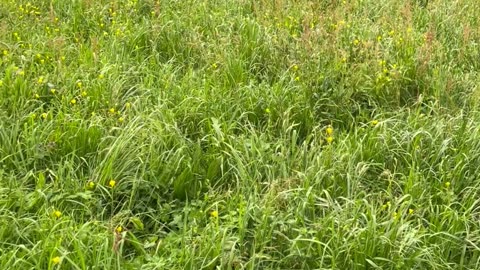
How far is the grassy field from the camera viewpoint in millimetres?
2895

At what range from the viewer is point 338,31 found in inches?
200

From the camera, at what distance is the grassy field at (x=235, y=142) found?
289 centimetres

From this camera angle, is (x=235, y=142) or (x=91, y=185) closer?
(x=91, y=185)

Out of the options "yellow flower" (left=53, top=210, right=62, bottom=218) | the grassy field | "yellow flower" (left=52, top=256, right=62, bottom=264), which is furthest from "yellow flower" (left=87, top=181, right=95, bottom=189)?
"yellow flower" (left=52, top=256, right=62, bottom=264)

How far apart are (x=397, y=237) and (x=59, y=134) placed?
200cm

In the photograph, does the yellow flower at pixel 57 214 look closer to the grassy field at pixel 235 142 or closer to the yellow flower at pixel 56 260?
the grassy field at pixel 235 142

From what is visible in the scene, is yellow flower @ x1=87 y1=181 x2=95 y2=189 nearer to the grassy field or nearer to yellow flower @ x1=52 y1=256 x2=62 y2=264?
the grassy field

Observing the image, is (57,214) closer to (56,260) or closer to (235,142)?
(56,260)

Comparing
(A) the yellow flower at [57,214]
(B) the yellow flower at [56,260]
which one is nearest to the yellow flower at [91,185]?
(A) the yellow flower at [57,214]

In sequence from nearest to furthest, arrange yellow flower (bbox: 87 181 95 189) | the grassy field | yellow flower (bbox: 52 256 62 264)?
1. yellow flower (bbox: 52 256 62 264)
2. the grassy field
3. yellow flower (bbox: 87 181 95 189)

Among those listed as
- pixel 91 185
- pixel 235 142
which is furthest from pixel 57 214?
pixel 235 142

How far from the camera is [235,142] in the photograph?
370 centimetres

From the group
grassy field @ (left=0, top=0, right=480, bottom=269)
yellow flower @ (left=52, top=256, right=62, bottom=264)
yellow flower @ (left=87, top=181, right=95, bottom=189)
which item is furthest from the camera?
yellow flower @ (left=87, top=181, right=95, bottom=189)

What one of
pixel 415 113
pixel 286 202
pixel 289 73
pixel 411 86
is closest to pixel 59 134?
pixel 286 202
